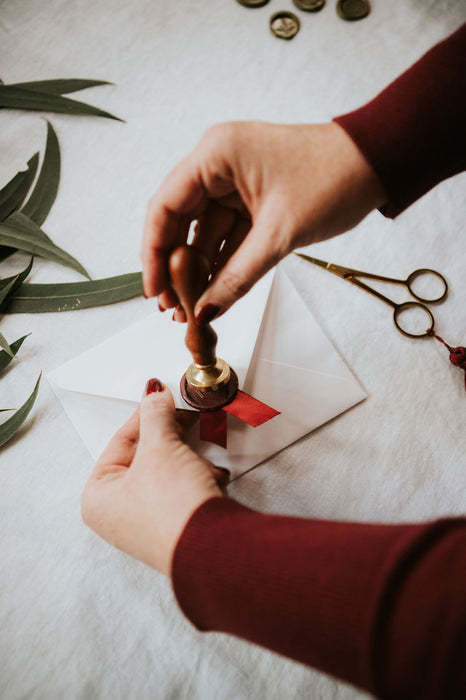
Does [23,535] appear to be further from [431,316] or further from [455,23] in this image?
[455,23]

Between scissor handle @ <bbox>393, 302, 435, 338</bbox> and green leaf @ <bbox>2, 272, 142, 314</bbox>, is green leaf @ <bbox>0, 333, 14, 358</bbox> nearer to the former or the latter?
green leaf @ <bbox>2, 272, 142, 314</bbox>

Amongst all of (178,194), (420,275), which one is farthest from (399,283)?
(178,194)

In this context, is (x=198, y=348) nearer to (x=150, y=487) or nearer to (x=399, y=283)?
(x=150, y=487)

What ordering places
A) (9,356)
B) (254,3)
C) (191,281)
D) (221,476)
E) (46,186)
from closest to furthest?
1. (191,281)
2. (221,476)
3. (9,356)
4. (46,186)
5. (254,3)

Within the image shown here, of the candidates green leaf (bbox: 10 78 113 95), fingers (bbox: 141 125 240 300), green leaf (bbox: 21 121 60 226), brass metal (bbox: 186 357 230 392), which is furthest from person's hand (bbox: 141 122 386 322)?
green leaf (bbox: 10 78 113 95)

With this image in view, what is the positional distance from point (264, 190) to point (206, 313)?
126mm

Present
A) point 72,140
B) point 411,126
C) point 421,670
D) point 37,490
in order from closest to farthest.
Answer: point 421,670 < point 411,126 < point 37,490 < point 72,140

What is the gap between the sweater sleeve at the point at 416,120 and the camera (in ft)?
1.43

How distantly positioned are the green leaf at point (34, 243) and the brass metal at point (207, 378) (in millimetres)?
230

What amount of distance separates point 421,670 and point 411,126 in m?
0.44

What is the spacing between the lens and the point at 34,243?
64 cm

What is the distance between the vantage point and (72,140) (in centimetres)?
75

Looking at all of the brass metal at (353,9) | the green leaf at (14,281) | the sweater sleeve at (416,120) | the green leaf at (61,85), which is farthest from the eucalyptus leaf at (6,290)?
the brass metal at (353,9)

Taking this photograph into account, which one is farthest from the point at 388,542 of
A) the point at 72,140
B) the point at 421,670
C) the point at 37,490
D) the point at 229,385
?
the point at 72,140
